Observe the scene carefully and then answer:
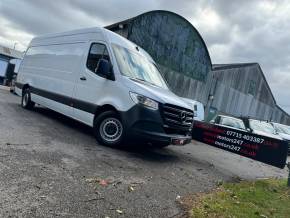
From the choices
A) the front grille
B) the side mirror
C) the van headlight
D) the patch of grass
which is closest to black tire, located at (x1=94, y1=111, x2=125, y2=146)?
the van headlight

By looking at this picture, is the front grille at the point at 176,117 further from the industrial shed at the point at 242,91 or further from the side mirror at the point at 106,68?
the industrial shed at the point at 242,91

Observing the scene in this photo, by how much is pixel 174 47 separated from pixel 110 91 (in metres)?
16.2

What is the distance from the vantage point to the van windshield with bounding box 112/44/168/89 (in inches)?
305

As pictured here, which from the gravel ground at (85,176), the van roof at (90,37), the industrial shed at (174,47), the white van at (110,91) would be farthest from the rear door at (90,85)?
the industrial shed at (174,47)

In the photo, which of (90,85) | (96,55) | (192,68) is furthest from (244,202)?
(192,68)

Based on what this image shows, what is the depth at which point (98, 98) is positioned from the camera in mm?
7730

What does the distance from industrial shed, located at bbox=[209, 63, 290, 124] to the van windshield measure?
20.6 meters

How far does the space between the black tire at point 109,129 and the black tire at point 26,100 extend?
4.56m

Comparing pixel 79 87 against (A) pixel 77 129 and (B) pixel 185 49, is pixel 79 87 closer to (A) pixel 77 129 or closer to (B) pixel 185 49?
(A) pixel 77 129

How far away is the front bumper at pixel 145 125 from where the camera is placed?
268 inches

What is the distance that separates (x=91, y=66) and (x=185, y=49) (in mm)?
16701

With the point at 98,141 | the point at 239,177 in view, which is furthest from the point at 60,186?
the point at 239,177

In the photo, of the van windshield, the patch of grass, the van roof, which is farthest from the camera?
the van roof

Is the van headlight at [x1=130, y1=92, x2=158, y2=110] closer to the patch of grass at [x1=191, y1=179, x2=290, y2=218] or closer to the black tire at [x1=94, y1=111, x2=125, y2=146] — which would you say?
the black tire at [x1=94, y1=111, x2=125, y2=146]
